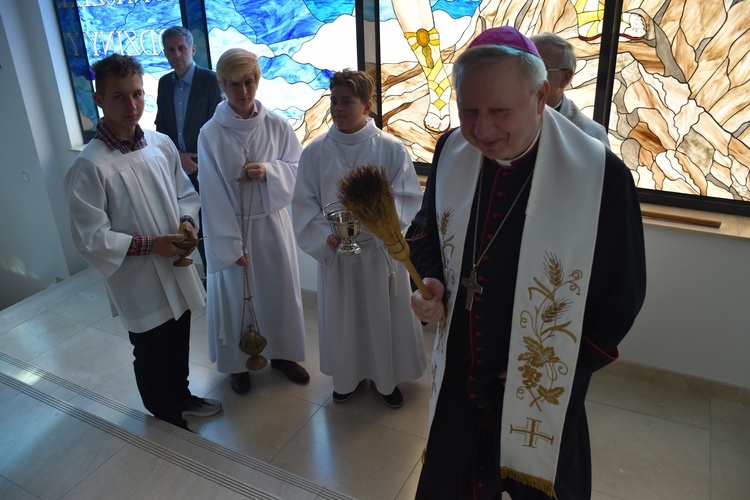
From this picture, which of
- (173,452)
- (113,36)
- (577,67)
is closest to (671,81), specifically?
(577,67)

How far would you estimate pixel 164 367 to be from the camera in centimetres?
289

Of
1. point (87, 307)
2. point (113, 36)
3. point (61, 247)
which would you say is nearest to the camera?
point (87, 307)

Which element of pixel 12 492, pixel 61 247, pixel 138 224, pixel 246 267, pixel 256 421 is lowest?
pixel 61 247

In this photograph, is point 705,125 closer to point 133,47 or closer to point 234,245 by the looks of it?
point 234,245

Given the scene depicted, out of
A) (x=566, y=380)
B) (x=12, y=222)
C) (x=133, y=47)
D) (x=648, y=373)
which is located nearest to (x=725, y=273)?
(x=648, y=373)

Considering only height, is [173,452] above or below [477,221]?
below

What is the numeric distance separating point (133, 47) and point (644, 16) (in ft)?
14.4

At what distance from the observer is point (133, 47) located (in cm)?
538

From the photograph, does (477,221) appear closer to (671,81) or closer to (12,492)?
(671,81)

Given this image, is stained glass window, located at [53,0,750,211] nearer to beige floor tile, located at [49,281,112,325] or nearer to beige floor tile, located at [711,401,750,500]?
beige floor tile, located at [711,401,750,500]

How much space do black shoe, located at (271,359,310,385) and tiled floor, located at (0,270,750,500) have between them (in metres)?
0.05

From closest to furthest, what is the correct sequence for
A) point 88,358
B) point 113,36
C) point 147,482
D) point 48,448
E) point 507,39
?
point 507,39 → point 147,482 → point 48,448 → point 88,358 → point 113,36

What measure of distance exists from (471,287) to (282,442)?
177cm

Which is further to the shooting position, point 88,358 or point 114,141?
point 88,358
